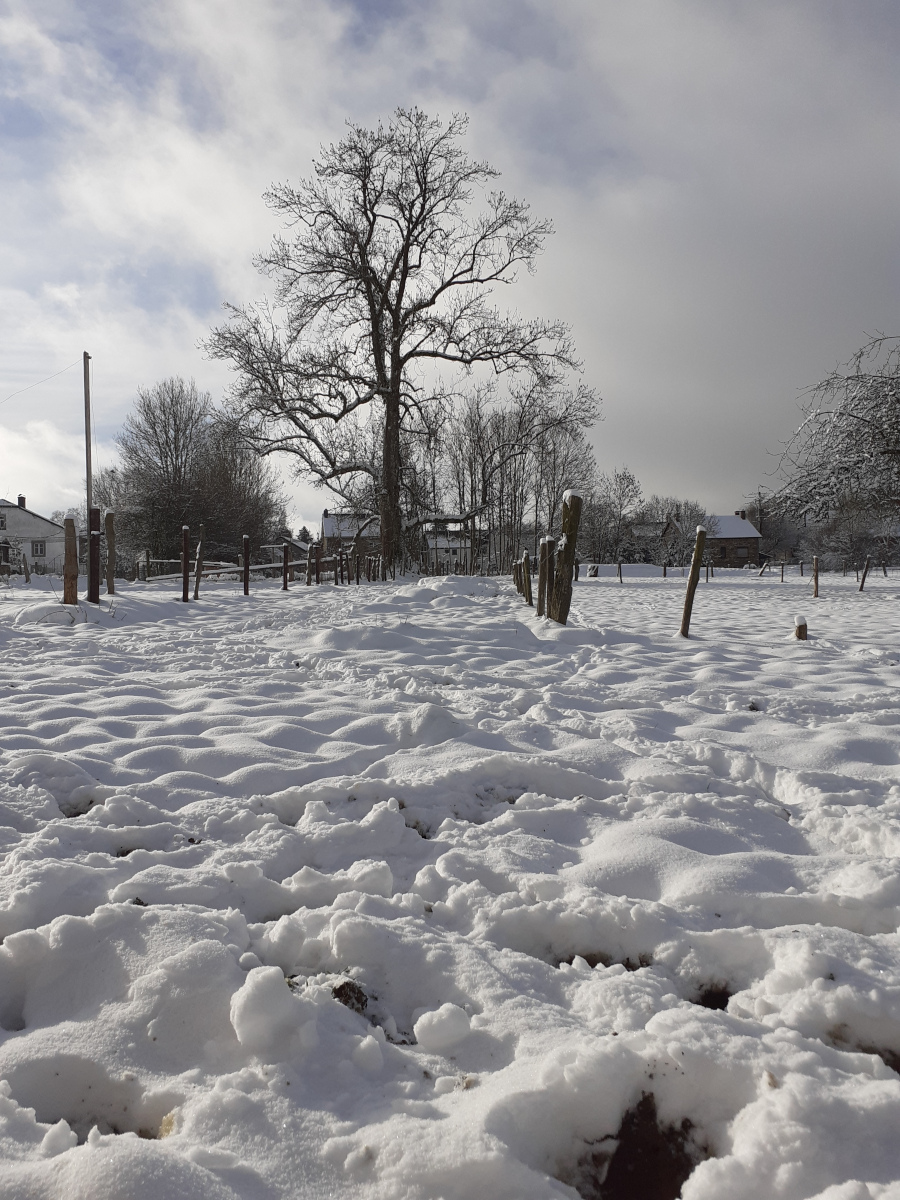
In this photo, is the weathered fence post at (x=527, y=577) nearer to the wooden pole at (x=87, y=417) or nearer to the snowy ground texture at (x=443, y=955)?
the snowy ground texture at (x=443, y=955)

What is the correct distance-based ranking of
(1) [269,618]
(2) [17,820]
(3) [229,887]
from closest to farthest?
(3) [229,887] → (2) [17,820] → (1) [269,618]

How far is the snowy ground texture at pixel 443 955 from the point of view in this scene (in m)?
1.13

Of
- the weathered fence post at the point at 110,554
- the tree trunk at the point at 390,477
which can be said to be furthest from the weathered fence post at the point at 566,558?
the tree trunk at the point at 390,477

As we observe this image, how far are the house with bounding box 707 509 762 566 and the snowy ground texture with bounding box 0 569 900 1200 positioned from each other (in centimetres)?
6675

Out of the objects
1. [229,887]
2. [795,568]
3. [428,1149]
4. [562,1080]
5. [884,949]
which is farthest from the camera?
[795,568]

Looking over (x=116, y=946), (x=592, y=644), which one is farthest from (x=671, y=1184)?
(x=592, y=644)

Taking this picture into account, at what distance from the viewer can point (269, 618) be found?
8.28 meters

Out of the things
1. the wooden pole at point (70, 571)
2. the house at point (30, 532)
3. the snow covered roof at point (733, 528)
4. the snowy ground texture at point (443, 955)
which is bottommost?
the snowy ground texture at point (443, 955)

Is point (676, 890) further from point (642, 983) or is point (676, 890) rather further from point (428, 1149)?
point (428, 1149)

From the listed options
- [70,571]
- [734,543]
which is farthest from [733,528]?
[70,571]

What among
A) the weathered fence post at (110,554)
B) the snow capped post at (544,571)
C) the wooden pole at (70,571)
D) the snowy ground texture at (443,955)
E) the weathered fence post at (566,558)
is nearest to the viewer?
the snowy ground texture at (443,955)

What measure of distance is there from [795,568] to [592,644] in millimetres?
48474

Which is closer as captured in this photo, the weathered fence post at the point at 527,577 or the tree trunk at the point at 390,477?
the weathered fence post at the point at 527,577

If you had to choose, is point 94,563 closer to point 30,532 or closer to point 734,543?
point 30,532
